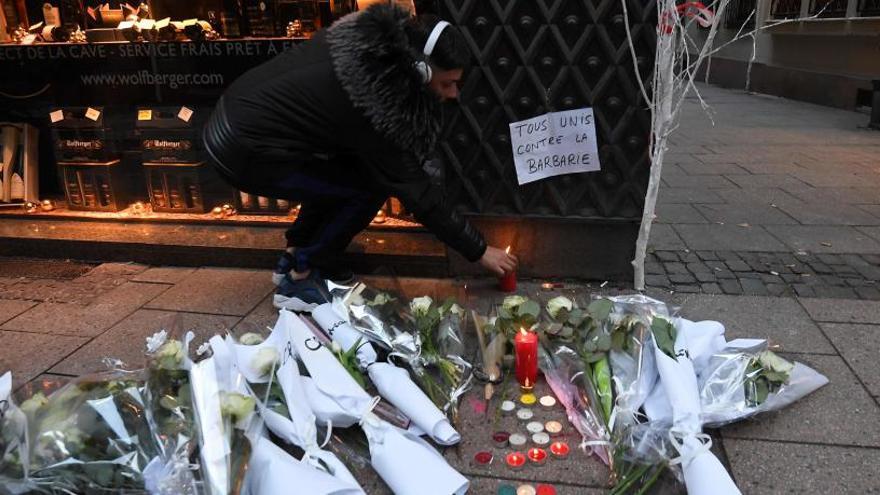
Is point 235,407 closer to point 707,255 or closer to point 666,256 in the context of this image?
point 666,256

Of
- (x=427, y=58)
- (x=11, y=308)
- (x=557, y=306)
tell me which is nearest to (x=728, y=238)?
(x=557, y=306)

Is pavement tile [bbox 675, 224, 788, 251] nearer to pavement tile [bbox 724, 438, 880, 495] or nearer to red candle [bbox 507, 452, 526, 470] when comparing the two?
pavement tile [bbox 724, 438, 880, 495]

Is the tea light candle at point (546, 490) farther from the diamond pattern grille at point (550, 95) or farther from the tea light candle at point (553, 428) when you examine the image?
the diamond pattern grille at point (550, 95)

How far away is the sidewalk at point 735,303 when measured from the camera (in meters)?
2.17

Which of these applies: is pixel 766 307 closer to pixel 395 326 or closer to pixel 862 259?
pixel 862 259

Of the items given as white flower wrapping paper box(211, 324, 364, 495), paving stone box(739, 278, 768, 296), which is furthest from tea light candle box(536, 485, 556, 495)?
paving stone box(739, 278, 768, 296)

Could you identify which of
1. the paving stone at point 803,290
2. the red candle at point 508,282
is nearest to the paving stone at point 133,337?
the red candle at point 508,282

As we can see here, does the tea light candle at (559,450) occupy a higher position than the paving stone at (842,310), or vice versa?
the tea light candle at (559,450)

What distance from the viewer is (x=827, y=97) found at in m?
10.0

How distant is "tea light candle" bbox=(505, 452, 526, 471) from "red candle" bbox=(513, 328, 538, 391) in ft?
1.39

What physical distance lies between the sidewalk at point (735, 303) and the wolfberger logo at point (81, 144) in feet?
3.21

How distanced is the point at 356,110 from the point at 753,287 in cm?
242

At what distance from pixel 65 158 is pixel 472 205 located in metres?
3.22

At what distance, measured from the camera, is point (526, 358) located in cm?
255
